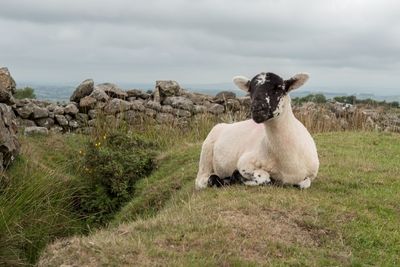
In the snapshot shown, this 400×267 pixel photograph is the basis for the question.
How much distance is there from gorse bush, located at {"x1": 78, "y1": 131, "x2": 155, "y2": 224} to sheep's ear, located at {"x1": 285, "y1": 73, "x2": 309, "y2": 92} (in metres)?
5.42

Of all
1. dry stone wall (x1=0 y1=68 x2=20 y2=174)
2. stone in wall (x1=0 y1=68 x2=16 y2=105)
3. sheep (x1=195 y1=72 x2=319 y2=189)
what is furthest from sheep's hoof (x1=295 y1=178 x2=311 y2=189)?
stone in wall (x1=0 y1=68 x2=16 y2=105)

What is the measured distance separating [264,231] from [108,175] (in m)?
7.17

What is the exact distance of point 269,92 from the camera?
786 cm

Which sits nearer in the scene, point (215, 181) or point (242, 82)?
point (242, 82)

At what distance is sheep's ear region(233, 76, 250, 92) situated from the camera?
8.29 meters

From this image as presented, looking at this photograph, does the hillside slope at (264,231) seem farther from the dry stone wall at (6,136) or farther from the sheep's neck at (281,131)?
the dry stone wall at (6,136)

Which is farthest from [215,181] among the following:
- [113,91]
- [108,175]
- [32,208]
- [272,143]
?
[113,91]

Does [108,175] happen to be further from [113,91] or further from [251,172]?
[113,91]

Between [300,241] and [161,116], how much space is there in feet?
41.3

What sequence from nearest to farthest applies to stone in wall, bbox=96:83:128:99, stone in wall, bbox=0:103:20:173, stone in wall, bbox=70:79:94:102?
stone in wall, bbox=0:103:20:173
stone in wall, bbox=70:79:94:102
stone in wall, bbox=96:83:128:99

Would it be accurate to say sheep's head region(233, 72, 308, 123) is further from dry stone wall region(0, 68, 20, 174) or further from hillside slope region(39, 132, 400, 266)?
dry stone wall region(0, 68, 20, 174)

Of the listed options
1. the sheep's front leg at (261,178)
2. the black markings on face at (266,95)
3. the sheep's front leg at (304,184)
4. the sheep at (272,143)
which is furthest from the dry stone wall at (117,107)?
the black markings on face at (266,95)

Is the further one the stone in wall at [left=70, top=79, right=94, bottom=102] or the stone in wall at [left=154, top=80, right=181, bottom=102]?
the stone in wall at [left=154, top=80, right=181, bottom=102]

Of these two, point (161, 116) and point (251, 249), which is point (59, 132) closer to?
point (161, 116)
